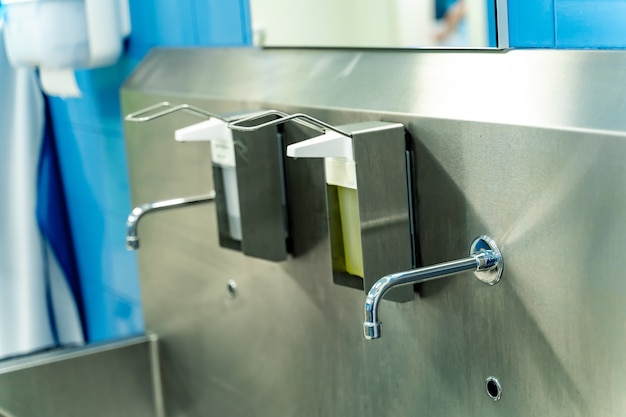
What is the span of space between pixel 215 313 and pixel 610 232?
582 millimetres

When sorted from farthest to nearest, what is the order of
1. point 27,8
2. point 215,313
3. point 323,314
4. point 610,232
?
point 27,8 < point 215,313 < point 323,314 < point 610,232

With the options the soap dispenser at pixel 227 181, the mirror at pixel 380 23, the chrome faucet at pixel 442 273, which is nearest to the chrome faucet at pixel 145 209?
the soap dispenser at pixel 227 181

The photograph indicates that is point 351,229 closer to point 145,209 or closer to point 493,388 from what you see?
point 493,388

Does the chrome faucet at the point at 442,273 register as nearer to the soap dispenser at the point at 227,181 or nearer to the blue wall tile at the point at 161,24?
the soap dispenser at the point at 227,181

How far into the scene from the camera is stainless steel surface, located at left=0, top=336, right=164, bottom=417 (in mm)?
1090

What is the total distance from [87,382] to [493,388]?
1.87 feet

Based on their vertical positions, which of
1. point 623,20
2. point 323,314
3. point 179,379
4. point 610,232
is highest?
point 623,20

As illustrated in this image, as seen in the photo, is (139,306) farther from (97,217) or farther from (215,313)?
(215,313)

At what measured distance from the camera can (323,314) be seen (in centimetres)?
92

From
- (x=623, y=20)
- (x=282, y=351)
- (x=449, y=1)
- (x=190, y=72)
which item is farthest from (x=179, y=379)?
(x=623, y=20)

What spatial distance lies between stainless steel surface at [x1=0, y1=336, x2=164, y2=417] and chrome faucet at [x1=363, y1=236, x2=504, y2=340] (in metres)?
0.55

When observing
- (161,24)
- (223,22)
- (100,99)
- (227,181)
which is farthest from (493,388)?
(100,99)

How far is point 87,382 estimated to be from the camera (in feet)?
3.75

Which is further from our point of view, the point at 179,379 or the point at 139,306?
the point at 139,306
